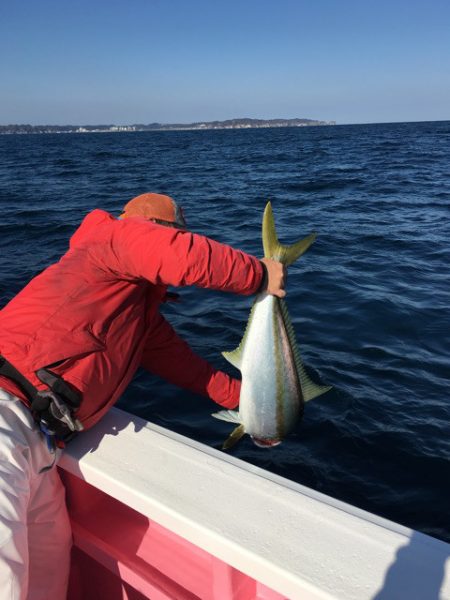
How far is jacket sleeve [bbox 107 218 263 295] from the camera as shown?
200cm

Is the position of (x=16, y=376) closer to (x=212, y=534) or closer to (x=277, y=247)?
(x=212, y=534)

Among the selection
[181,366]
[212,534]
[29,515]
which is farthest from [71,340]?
[181,366]

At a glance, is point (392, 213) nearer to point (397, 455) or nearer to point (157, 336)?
point (397, 455)

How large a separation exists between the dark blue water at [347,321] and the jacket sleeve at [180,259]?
8.20 feet

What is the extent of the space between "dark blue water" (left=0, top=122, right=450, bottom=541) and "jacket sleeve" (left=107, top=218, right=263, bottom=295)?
250 cm

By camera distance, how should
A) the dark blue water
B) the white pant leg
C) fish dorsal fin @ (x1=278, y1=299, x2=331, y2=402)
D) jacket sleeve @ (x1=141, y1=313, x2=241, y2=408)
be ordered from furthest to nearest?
the dark blue water, jacket sleeve @ (x1=141, y1=313, x2=241, y2=408), fish dorsal fin @ (x1=278, y1=299, x2=331, y2=402), the white pant leg

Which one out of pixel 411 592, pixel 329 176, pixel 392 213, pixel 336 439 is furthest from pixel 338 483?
pixel 329 176

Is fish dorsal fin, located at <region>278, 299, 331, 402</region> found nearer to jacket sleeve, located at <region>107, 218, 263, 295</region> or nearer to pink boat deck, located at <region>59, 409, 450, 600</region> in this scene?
jacket sleeve, located at <region>107, 218, 263, 295</region>

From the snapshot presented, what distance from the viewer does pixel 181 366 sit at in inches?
126

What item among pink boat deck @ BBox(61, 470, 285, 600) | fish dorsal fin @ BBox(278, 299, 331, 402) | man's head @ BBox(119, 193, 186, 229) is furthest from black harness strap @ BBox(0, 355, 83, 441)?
fish dorsal fin @ BBox(278, 299, 331, 402)

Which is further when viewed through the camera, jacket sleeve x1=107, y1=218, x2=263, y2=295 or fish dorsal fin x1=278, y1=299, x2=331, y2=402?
fish dorsal fin x1=278, y1=299, x2=331, y2=402

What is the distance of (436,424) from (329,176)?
16.6 meters

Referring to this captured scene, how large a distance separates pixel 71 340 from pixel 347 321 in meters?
5.03

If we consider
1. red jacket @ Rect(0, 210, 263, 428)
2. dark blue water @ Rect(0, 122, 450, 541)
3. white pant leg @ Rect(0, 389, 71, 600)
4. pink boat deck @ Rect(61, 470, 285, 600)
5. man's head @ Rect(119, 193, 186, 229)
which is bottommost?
dark blue water @ Rect(0, 122, 450, 541)
